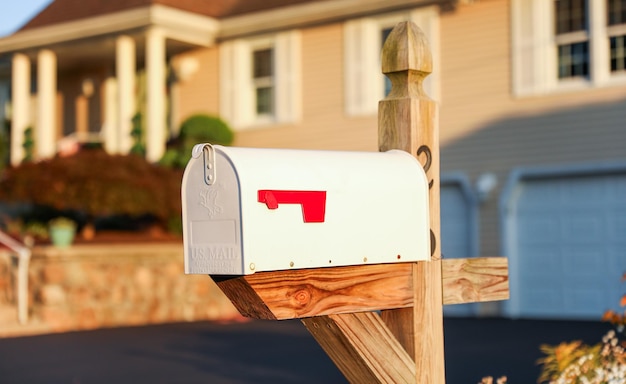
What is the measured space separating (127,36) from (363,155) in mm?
15629

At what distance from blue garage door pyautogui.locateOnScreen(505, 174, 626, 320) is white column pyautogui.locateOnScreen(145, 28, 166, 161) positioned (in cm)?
640

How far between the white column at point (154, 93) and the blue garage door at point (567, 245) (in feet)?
21.0

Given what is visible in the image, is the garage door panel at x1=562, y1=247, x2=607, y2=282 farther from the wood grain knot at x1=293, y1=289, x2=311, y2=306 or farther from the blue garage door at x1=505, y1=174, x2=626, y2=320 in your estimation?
the wood grain knot at x1=293, y1=289, x2=311, y2=306

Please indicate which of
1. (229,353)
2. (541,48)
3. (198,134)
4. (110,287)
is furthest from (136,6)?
(229,353)

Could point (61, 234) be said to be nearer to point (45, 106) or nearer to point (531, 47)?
point (45, 106)

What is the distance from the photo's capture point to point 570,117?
14.5 metres

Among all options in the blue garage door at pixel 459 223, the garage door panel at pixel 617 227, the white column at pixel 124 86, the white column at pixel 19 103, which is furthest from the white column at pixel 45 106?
the garage door panel at pixel 617 227

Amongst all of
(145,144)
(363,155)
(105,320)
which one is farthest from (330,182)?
(145,144)

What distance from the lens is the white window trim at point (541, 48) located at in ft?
46.6

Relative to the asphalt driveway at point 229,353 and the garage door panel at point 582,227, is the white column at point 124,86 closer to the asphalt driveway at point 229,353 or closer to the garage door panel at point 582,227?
the asphalt driveway at point 229,353

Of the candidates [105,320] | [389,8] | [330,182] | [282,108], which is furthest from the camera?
[282,108]

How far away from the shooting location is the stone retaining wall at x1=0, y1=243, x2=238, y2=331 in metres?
13.8

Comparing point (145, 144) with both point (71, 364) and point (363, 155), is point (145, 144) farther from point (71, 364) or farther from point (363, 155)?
point (363, 155)

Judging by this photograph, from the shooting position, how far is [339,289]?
2.92m
